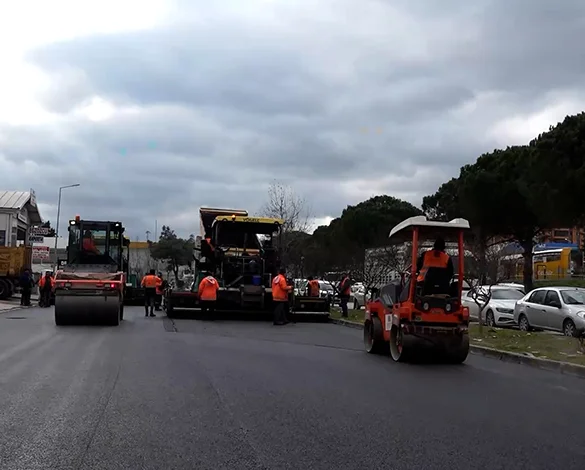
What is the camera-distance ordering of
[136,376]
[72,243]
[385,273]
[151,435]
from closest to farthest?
[151,435] < [136,376] < [72,243] < [385,273]

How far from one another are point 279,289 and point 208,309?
2868 millimetres

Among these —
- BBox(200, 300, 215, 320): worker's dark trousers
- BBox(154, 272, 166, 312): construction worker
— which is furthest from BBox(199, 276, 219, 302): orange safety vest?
BBox(154, 272, 166, 312): construction worker

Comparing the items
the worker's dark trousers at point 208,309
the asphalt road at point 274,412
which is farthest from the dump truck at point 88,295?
the asphalt road at point 274,412

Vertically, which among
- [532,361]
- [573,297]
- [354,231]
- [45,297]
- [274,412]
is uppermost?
[354,231]

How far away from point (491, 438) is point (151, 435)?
3.24 metres

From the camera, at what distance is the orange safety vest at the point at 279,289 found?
891 inches

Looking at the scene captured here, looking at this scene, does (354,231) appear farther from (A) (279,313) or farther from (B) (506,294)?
(A) (279,313)

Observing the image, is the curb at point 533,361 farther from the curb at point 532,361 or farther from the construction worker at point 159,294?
the construction worker at point 159,294

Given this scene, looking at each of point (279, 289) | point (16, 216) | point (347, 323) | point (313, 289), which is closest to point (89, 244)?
point (279, 289)

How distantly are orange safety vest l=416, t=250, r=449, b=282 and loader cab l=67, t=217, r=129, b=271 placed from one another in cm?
1327

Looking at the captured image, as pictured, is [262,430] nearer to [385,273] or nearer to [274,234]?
[274,234]

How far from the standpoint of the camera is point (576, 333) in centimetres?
1769

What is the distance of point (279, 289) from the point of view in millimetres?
22625

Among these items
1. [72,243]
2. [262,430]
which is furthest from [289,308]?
[262,430]
